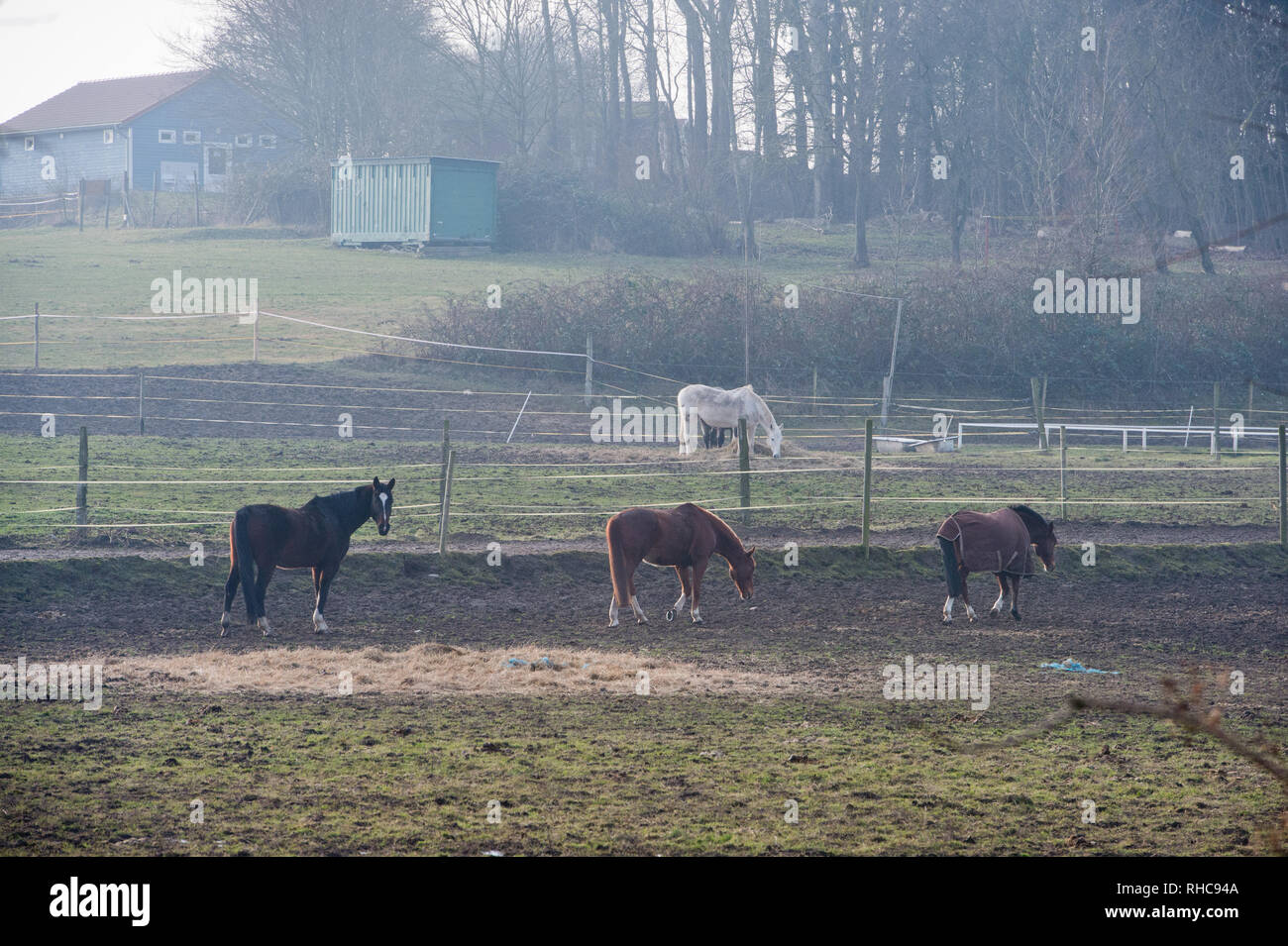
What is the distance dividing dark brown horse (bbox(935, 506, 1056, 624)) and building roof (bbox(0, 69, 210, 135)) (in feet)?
151

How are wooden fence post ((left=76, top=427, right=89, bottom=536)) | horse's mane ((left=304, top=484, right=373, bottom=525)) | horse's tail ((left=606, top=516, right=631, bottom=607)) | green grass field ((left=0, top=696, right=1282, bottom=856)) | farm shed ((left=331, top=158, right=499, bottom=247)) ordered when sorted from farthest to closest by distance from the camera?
farm shed ((left=331, top=158, right=499, bottom=247)) < wooden fence post ((left=76, top=427, right=89, bottom=536)) < horse's tail ((left=606, top=516, right=631, bottom=607)) < horse's mane ((left=304, top=484, right=373, bottom=525)) < green grass field ((left=0, top=696, right=1282, bottom=856))

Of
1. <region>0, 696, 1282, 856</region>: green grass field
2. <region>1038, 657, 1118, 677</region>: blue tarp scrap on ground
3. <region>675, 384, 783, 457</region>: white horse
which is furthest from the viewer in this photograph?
<region>675, 384, 783, 457</region>: white horse

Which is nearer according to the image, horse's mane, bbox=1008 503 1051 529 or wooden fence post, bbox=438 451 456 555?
horse's mane, bbox=1008 503 1051 529

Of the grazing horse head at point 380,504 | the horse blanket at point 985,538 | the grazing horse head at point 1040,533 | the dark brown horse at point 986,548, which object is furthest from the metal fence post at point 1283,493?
the grazing horse head at point 380,504

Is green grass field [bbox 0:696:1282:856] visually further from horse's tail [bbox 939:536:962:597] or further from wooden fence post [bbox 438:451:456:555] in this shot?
wooden fence post [bbox 438:451:456:555]

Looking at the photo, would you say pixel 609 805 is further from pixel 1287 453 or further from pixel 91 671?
pixel 1287 453

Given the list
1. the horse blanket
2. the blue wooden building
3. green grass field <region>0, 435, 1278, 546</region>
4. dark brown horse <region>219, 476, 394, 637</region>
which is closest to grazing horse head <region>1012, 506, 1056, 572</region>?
the horse blanket

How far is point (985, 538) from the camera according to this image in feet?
35.5

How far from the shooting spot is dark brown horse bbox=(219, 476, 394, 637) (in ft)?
32.7

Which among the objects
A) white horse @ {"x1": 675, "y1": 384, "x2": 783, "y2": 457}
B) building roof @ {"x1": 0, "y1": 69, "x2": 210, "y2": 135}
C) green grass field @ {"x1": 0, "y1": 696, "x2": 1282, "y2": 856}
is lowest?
green grass field @ {"x1": 0, "y1": 696, "x2": 1282, "y2": 856}

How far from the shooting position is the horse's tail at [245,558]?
9.92 m

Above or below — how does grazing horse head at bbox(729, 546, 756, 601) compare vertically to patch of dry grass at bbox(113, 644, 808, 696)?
above

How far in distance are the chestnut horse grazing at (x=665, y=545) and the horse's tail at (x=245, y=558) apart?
9.90ft

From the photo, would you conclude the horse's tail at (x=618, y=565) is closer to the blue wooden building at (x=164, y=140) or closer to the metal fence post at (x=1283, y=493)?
the metal fence post at (x=1283, y=493)
